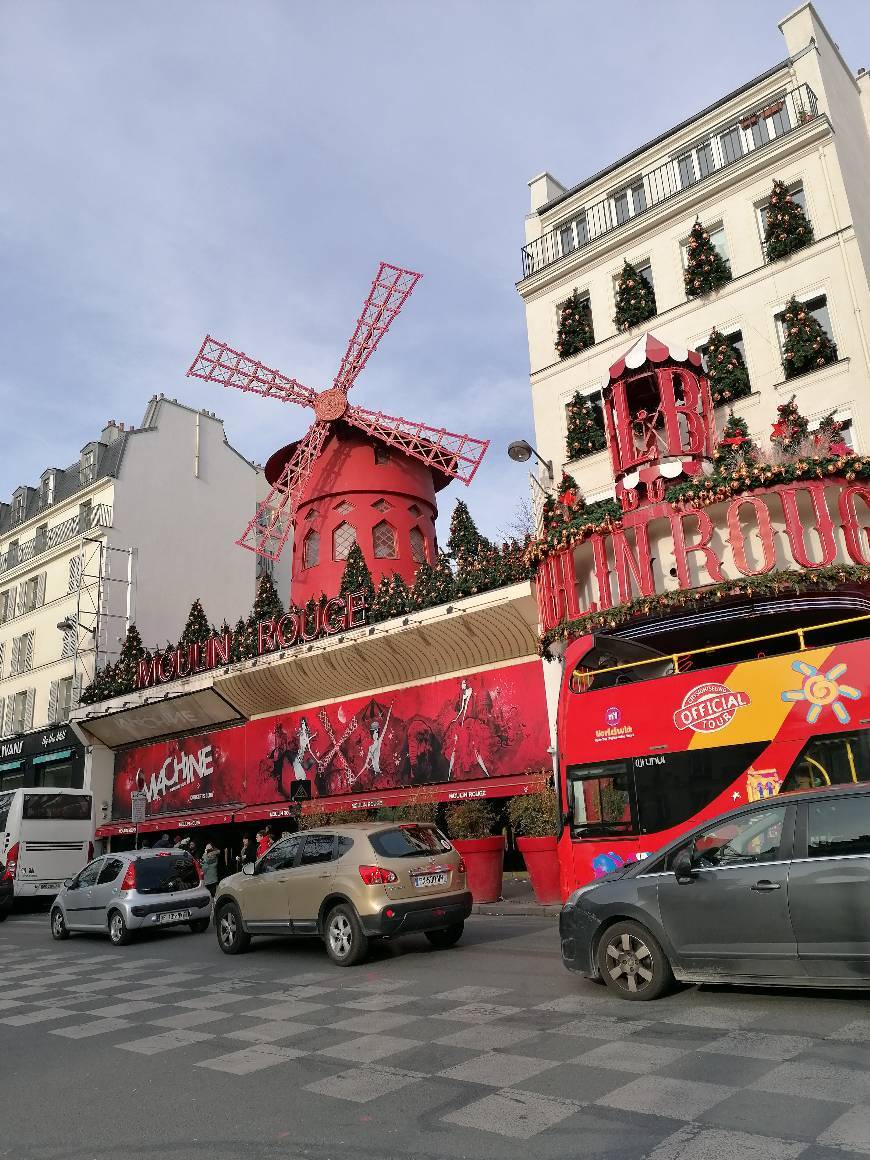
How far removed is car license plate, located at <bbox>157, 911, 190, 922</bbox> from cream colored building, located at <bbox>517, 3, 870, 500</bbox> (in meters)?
10.9

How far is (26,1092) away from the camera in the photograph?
5.07 meters

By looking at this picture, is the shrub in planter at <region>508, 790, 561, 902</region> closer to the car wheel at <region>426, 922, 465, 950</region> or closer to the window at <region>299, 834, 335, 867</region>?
the car wheel at <region>426, 922, 465, 950</region>

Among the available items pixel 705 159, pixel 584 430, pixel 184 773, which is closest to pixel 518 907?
pixel 584 430

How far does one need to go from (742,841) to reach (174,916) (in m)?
9.85

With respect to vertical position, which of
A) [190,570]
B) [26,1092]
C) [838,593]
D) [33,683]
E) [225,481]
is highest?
[225,481]

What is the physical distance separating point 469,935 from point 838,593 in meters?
7.34

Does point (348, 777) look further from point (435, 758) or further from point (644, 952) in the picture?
point (644, 952)

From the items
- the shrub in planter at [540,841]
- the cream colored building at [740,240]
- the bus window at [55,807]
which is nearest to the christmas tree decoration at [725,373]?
the cream colored building at [740,240]

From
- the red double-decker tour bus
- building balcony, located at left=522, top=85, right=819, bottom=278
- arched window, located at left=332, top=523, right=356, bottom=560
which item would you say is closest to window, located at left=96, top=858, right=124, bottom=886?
the red double-decker tour bus

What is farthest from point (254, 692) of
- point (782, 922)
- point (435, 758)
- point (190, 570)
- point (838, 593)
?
point (782, 922)

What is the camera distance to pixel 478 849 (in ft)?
46.1

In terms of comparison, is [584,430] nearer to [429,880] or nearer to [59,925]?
[429,880]

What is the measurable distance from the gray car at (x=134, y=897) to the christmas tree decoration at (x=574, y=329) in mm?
13190

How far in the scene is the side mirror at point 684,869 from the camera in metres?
6.03
